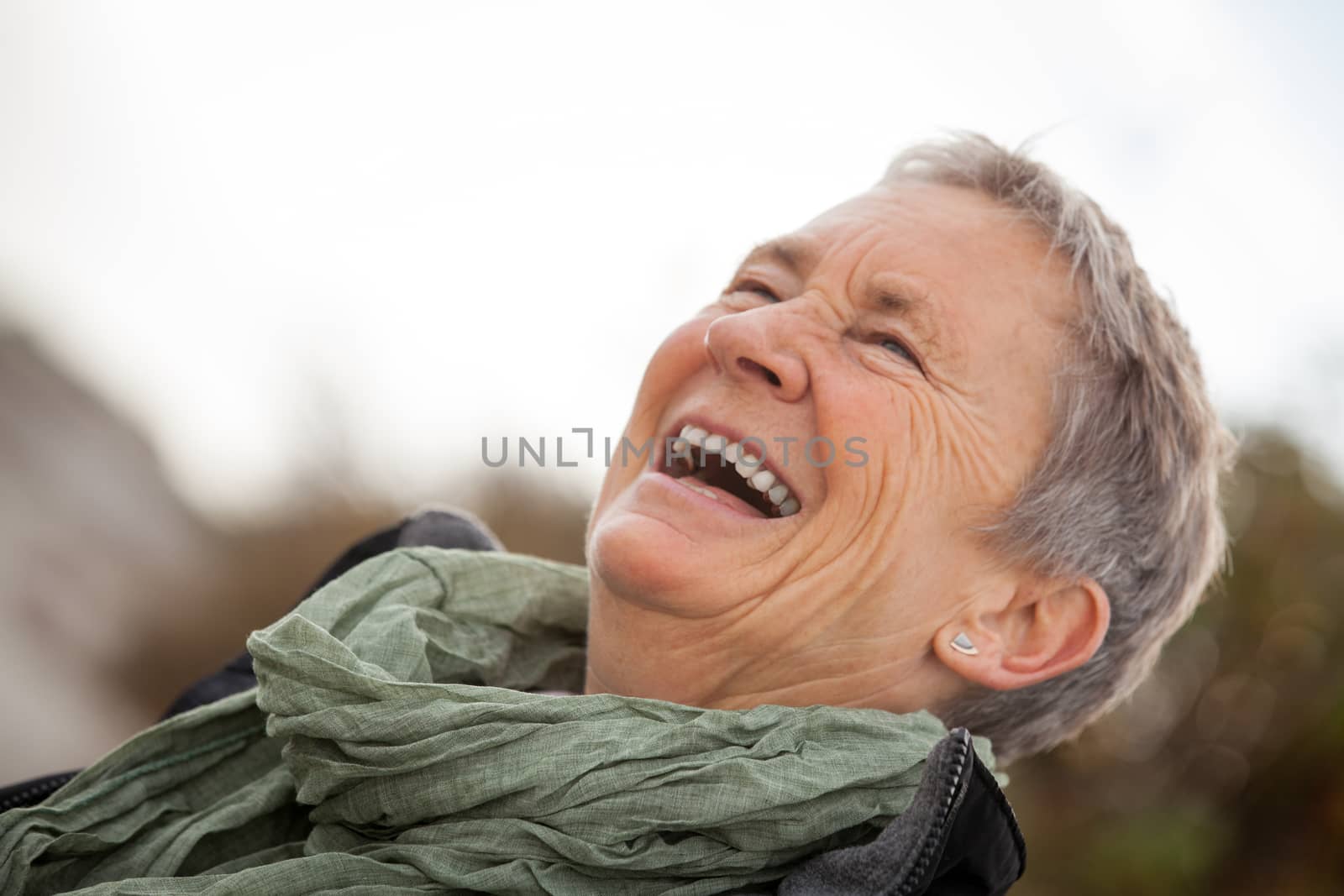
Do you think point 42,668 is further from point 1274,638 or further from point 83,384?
point 1274,638

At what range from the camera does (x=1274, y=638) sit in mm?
7258

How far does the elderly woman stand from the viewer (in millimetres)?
1666

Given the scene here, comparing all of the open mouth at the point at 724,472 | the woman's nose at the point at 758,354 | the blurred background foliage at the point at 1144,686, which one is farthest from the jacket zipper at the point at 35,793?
the blurred background foliage at the point at 1144,686

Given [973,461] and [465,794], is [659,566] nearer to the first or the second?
[465,794]

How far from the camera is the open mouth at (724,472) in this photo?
2025 millimetres

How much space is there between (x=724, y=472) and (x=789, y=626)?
0.48m

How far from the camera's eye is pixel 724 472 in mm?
2318

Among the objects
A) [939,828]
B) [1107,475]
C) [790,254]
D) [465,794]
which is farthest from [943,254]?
[465,794]

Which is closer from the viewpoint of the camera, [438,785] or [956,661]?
[438,785]

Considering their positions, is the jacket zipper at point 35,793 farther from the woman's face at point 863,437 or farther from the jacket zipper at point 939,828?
the jacket zipper at point 939,828

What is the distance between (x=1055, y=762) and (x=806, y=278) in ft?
22.5

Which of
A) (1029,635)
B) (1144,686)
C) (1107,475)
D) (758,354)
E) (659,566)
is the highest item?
(758,354)

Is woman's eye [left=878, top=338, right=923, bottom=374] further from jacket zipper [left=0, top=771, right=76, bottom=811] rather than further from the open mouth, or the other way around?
jacket zipper [left=0, top=771, right=76, bottom=811]

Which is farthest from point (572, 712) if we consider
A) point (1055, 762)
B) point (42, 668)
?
point (1055, 762)
